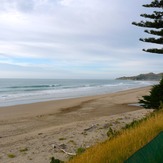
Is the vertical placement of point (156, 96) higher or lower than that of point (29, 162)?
higher

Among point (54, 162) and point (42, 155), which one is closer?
point (54, 162)

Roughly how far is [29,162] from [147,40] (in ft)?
34.1

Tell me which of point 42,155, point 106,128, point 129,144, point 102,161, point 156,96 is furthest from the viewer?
point 156,96

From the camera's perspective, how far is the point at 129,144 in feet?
14.3

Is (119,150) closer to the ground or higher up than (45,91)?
higher up

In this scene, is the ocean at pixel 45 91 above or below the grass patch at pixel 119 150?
below

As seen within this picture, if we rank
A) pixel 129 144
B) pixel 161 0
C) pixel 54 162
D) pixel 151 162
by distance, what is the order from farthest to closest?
pixel 161 0
pixel 54 162
pixel 129 144
pixel 151 162

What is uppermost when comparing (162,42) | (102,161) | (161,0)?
(161,0)

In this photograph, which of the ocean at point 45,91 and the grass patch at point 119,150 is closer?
the grass patch at point 119,150

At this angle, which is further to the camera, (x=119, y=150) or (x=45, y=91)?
(x=45, y=91)

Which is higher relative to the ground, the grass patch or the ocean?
the grass patch

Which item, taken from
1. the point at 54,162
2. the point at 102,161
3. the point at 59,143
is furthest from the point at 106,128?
the point at 102,161

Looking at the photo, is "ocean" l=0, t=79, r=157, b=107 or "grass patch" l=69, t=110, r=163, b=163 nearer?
"grass patch" l=69, t=110, r=163, b=163

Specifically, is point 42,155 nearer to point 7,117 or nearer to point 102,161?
point 102,161
